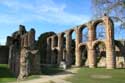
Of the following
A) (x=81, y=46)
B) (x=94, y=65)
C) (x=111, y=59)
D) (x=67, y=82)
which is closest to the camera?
(x=67, y=82)

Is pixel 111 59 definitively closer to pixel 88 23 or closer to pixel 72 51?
pixel 88 23

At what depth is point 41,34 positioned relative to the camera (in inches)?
2261

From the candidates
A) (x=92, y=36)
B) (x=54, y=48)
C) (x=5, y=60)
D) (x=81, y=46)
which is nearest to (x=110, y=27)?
(x=92, y=36)

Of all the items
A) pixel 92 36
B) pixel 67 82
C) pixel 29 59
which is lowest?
pixel 67 82

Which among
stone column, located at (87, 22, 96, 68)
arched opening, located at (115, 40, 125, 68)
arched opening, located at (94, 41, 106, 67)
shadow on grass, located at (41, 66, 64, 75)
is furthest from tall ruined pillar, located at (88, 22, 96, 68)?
shadow on grass, located at (41, 66, 64, 75)

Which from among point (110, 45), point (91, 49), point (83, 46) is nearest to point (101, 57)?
point (83, 46)

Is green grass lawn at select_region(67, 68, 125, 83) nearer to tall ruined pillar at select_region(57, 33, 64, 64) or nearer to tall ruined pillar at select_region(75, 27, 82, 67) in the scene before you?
tall ruined pillar at select_region(75, 27, 82, 67)

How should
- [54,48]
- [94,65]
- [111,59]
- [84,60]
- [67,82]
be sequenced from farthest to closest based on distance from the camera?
[54,48]
[84,60]
[94,65]
[111,59]
[67,82]

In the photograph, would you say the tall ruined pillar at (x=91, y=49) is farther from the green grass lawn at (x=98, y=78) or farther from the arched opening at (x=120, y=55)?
the green grass lawn at (x=98, y=78)

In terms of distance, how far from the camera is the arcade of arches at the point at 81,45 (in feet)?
116

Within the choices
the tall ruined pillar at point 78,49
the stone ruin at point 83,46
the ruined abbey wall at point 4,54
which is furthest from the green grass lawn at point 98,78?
the ruined abbey wall at point 4,54

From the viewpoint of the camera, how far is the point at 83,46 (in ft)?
140

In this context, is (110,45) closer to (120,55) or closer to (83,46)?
(83,46)

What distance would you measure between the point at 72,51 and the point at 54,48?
13.9 ft
